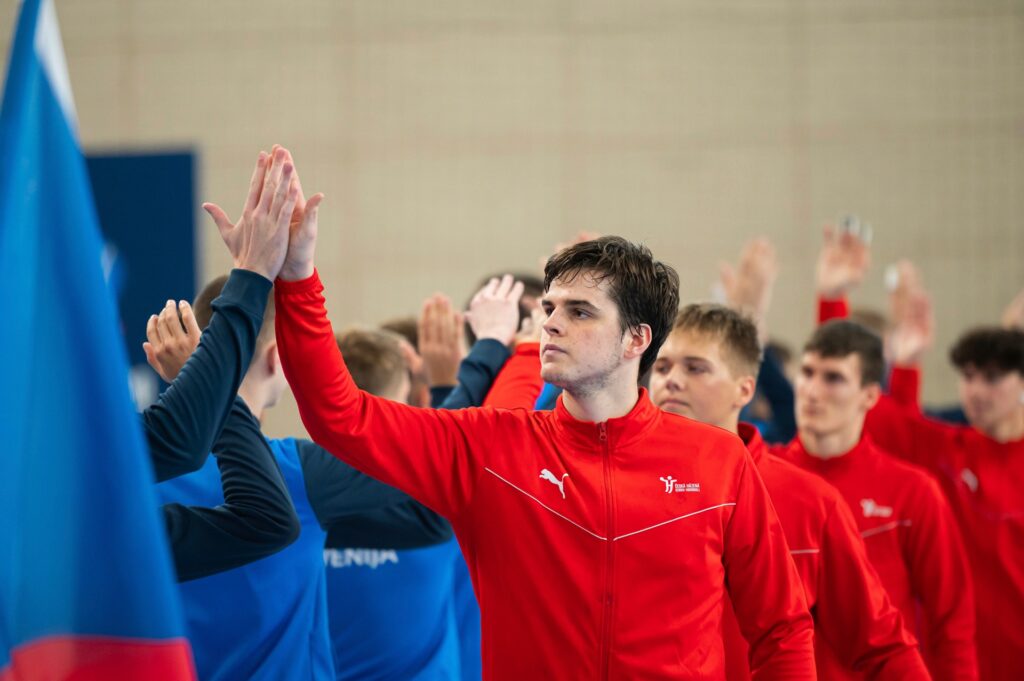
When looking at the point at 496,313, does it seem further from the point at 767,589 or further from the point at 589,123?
the point at 589,123

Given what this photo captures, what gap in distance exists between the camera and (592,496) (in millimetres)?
2686

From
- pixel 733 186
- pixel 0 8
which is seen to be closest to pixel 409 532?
pixel 733 186

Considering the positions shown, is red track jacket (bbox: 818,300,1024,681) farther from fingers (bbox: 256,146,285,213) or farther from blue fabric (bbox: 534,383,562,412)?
fingers (bbox: 256,146,285,213)

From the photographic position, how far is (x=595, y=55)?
905cm

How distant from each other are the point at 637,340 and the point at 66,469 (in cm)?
145

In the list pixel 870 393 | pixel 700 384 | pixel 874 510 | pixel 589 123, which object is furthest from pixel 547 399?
pixel 589 123

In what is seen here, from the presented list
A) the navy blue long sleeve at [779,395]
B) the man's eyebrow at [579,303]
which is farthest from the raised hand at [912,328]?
the man's eyebrow at [579,303]

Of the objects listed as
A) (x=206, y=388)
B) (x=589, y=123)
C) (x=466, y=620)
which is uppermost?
(x=589, y=123)

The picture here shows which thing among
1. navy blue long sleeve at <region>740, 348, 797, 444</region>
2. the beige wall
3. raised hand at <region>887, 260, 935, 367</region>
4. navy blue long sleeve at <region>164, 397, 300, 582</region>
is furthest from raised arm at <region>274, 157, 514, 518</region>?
the beige wall

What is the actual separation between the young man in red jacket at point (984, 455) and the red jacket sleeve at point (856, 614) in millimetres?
2077

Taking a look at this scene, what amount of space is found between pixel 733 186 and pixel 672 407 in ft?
18.3

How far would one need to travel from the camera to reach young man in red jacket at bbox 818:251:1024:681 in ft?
16.7

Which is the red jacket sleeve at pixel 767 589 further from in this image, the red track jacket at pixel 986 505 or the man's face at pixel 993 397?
the man's face at pixel 993 397

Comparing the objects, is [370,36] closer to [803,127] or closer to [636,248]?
[803,127]
